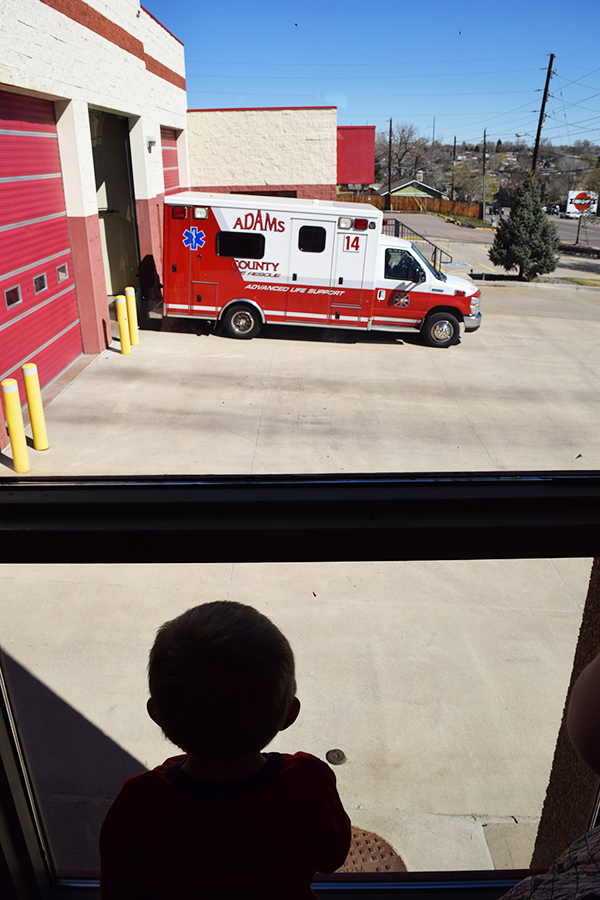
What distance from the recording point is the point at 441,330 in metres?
8.48

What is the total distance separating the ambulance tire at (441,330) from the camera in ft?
24.1

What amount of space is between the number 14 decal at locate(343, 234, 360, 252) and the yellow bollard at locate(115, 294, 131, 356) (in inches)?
156

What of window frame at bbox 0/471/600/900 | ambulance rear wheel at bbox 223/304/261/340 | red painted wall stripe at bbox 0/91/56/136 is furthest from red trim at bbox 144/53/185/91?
window frame at bbox 0/471/600/900

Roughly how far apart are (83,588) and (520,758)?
278cm

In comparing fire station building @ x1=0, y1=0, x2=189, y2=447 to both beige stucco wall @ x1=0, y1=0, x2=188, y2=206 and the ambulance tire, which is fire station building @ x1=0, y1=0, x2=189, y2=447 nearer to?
beige stucco wall @ x1=0, y1=0, x2=188, y2=206

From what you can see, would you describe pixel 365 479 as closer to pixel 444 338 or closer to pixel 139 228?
pixel 444 338

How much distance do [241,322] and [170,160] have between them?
6798 mm

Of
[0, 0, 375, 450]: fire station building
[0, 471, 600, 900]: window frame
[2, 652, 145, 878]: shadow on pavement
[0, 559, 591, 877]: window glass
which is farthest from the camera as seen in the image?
[0, 0, 375, 450]: fire station building

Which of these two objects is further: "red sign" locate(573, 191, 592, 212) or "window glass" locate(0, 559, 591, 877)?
"red sign" locate(573, 191, 592, 212)

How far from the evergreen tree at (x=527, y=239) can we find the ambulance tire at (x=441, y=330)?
3.18ft

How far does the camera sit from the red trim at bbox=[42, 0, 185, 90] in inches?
273

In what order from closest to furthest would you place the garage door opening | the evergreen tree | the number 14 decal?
the evergreen tree < the number 14 decal < the garage door opening

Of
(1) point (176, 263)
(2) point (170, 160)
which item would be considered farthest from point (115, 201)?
(1) point (176, 263)

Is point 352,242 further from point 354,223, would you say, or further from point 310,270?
point 310,270
